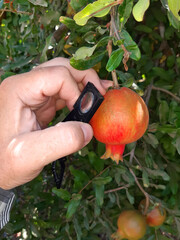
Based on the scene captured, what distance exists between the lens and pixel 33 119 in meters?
0.94

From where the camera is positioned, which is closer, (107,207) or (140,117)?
(140,117)

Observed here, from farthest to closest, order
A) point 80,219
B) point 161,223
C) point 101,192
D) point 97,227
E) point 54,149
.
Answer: point 97,227, point 80,219, point 161,223, point 101,192, point 54,149

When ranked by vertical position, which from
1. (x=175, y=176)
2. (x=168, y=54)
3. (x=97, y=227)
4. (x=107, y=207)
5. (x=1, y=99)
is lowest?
(x=97, y=227)

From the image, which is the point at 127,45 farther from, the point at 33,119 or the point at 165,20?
the point at 165,20

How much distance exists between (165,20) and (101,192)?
1.10 m

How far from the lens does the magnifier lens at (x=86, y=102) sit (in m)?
0.89

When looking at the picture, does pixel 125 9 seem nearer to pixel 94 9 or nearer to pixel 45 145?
pixel 94 9

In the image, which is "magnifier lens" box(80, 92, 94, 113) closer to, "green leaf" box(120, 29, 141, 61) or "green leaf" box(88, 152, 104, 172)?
"green leaf" box(120, 29, 141, 61)

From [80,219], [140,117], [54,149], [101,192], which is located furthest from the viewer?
[80,219]

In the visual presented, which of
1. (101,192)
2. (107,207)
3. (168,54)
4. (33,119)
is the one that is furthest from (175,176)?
(33,119)

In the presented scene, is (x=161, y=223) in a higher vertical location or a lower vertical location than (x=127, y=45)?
lower

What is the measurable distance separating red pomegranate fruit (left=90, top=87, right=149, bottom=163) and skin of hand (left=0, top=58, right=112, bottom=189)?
0.06m

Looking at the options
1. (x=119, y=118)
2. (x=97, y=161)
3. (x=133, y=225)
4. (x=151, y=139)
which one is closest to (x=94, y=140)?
(x=97, y=161)

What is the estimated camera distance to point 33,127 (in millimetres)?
923
